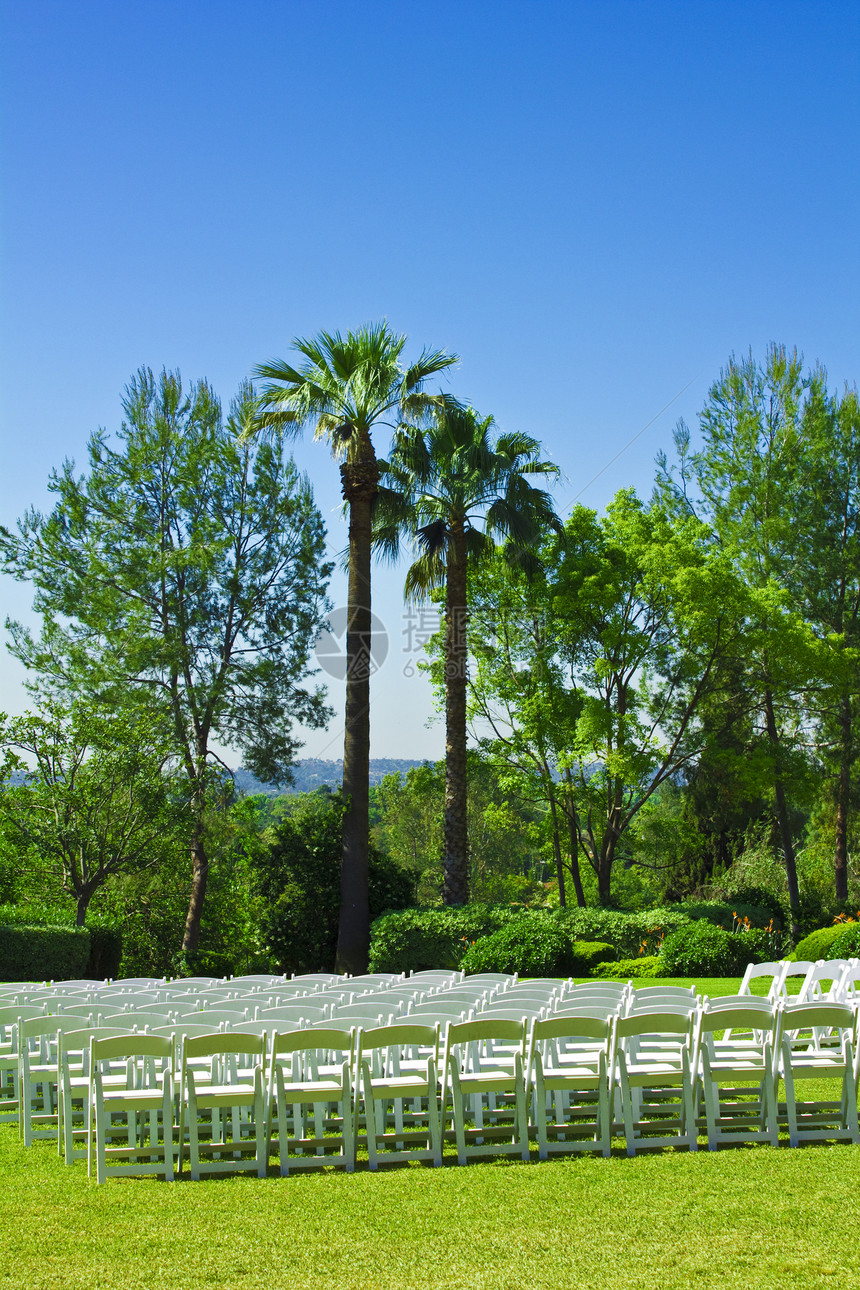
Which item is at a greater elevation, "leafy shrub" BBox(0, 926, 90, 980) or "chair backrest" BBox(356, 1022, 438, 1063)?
"chair backrest" BBox(356, 1022, 438, 1063)

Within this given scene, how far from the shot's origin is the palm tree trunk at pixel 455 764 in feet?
70.2

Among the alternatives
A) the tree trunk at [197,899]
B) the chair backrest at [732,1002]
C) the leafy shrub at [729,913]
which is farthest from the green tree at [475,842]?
the chair backrest at [732,1002]

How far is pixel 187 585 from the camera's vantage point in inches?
1106

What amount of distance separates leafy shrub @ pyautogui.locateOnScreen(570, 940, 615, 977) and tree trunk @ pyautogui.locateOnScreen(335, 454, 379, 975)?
437 centimetres

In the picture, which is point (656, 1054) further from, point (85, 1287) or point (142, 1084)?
point (85, 1287)

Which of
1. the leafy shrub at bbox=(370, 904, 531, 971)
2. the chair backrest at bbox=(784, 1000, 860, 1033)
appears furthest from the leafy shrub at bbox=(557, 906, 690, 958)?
the chair backrest at bbox=(784, 1000, 860, 1033)

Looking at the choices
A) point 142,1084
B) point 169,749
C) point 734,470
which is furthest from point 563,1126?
point 734,470

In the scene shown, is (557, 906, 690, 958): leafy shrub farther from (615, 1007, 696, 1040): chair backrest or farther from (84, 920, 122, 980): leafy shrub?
(615, 1007, 696, 1040): chair backrest

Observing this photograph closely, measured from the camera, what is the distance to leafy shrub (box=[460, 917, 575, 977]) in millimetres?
17016

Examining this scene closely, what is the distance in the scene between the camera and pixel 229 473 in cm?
2916

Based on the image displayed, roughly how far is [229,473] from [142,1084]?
2346 cm

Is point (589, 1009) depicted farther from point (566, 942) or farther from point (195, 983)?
point (566, 942)

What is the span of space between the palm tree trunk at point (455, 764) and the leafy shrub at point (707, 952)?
5390 millimetres

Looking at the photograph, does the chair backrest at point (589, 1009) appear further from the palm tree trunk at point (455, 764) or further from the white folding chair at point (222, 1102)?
the palm tree trunk at point (455, 764)
